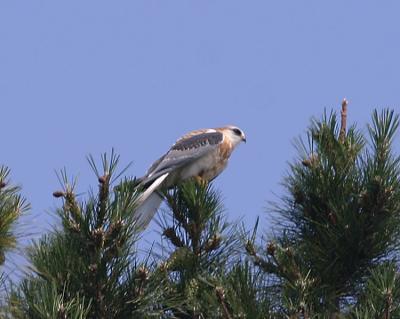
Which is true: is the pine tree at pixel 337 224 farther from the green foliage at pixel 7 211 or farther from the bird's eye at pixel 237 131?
the bird's eye at pixel 237 131

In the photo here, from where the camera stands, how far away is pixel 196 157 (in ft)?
35.8

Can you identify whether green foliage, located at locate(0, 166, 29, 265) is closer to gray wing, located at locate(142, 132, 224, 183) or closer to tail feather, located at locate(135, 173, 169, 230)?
tail feather, located at locate(135, 173, 169, 230)

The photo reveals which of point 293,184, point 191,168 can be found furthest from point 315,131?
point 191,168

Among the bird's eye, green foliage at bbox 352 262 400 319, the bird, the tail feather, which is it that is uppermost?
the bird's eye

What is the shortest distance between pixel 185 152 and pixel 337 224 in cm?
381

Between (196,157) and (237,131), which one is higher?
(237,131)

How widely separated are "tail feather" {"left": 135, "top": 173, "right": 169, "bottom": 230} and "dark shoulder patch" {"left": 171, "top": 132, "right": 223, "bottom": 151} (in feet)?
2.43

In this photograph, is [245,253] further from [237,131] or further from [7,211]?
[237,131]

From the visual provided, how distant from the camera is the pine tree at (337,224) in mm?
7039

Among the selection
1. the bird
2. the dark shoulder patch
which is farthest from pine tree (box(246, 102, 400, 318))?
the dark shoulder patch

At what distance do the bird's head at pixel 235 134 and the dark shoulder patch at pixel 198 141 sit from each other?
0.17 metres

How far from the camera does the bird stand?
412 inches

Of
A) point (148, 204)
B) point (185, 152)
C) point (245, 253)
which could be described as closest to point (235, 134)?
point (185, 152)

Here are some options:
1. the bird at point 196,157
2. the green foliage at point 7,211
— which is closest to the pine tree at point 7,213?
the green foliage at point 7,211
